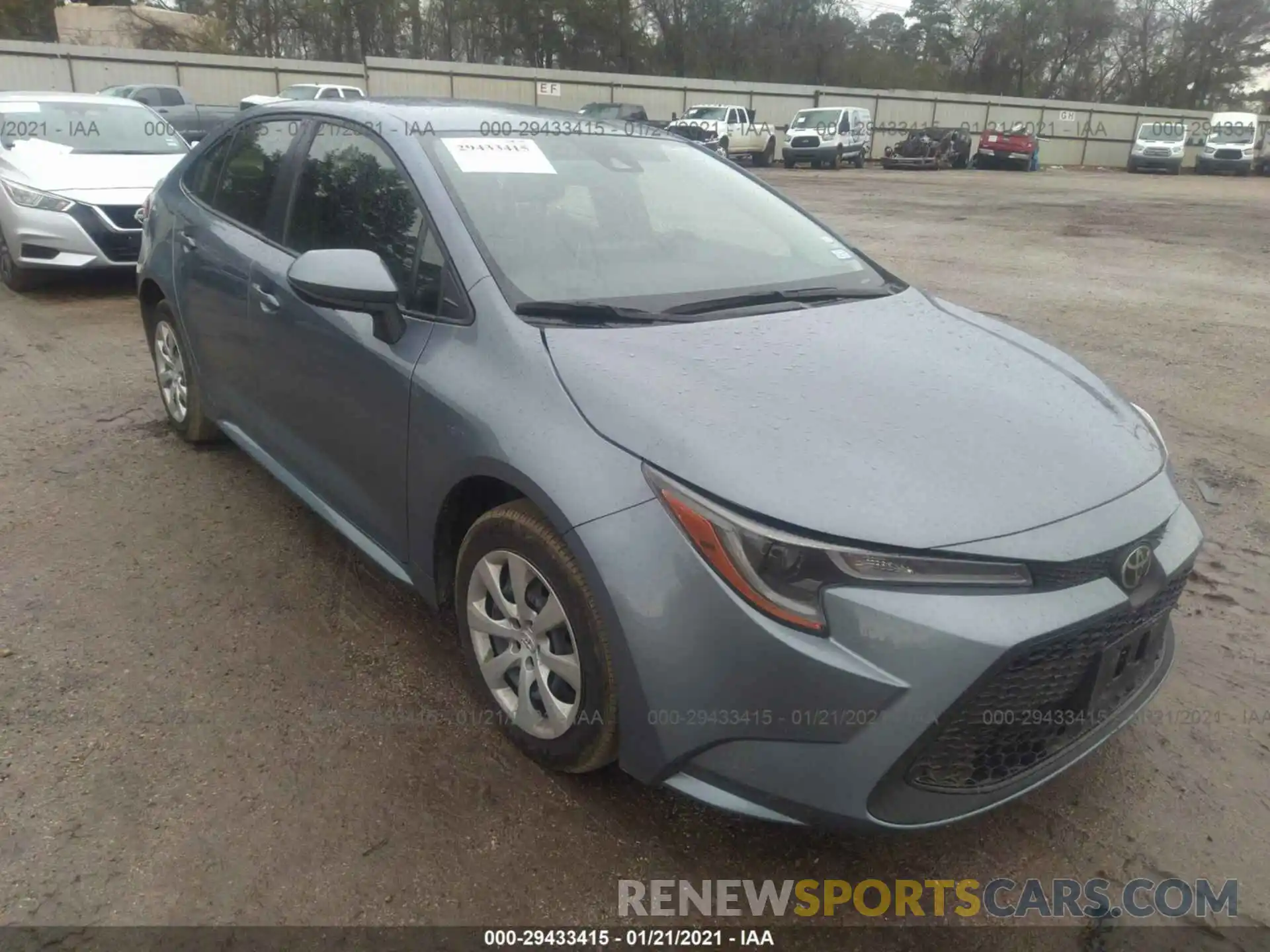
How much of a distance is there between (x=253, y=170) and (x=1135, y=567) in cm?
345

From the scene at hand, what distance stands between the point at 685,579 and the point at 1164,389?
517 cm

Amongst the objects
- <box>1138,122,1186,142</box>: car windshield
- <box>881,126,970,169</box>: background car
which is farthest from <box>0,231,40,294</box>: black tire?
<box>1138,122,1186,142</box>: car windshield

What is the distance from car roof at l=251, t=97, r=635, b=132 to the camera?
10.2 feet

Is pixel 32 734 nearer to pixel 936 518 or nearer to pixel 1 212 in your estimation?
pixel 936 518

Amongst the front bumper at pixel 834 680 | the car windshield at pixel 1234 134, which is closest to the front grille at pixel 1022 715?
the front bumper at pixel 834 680

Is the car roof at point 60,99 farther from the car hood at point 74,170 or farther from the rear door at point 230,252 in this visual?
the rear door at point 230,252

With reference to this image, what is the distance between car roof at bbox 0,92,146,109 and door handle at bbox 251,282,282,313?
22.7 feet

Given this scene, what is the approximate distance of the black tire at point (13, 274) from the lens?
755 cm

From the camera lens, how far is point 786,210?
3549 mm

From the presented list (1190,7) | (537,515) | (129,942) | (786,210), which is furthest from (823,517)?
(1190,7)

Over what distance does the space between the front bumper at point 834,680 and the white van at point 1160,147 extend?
131 ft

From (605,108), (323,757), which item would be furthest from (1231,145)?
(323,757)

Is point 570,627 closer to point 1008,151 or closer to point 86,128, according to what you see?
point 86,128

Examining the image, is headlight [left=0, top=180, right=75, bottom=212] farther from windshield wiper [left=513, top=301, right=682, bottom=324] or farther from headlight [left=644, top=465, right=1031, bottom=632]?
headlight [left=644, top=465, right=1031, bottom=632]
